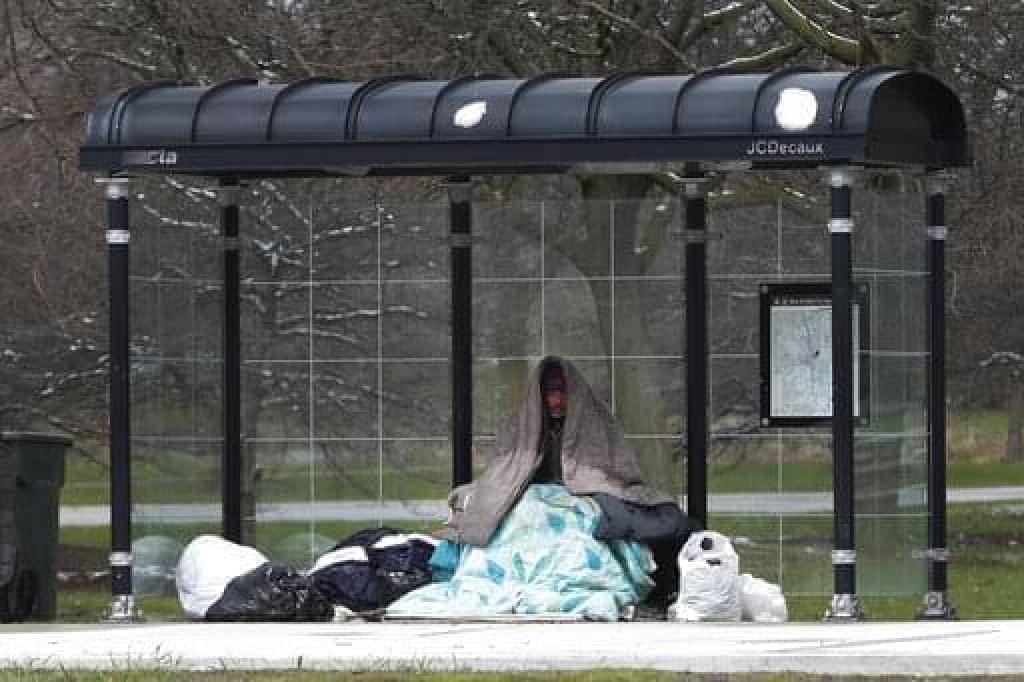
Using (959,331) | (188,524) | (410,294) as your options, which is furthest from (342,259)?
(959,331)

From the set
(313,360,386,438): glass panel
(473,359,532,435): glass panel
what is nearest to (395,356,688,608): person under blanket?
(473,359,532,435): glass panel

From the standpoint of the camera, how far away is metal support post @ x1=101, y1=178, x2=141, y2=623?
1419cm

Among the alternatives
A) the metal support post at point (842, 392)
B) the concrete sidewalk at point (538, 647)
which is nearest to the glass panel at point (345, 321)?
the concrete sidewalk at point (538, 647)

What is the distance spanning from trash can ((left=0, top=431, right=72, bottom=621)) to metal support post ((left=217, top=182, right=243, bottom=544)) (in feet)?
3.17

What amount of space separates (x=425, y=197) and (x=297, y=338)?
5554 mm

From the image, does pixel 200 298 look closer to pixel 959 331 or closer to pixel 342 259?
pixel 342 259

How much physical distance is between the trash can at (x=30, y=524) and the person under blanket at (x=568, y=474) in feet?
7.82

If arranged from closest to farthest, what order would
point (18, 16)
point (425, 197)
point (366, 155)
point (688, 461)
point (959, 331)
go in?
1. point (366, 155)
2. point (688, 461)
3. point (425, 197)
4. point (18, 16)
5. point (959, 331)

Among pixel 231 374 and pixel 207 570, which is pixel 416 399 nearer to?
pixel 231 374

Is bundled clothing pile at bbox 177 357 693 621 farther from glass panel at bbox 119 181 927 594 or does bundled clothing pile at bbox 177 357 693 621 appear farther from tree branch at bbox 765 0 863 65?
tree branch at bbox 765 0 863 65

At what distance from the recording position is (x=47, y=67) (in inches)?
934

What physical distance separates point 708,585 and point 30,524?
157 inches

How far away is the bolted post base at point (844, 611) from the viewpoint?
13414mm

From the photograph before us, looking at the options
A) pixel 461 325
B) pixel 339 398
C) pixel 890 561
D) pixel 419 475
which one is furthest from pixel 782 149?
pixel 339 398
